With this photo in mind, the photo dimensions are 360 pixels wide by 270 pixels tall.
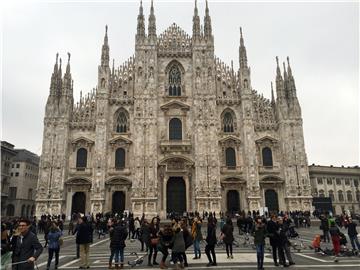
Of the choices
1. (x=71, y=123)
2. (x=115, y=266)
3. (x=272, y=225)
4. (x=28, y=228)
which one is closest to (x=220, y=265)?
(x=272, y=225)

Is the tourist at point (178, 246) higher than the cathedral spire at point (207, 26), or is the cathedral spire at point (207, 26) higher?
the cathedral spire at point (207, 26)

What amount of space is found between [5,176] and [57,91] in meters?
23.2

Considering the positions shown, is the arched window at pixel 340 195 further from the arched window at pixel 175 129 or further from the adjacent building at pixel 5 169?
the adjacent building at pixel 5 169

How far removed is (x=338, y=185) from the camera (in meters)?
56.7

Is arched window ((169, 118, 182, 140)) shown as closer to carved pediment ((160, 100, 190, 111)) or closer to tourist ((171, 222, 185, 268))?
carved pediment ((160, 100, 190, 111))

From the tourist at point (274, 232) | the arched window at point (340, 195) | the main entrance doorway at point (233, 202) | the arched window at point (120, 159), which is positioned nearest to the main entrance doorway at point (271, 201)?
the main entrance doorway at point (233, 202)

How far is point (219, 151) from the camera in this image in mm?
34969

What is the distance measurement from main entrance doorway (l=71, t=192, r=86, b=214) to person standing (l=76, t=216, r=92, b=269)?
2375 cm

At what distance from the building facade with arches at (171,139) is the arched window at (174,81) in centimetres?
11

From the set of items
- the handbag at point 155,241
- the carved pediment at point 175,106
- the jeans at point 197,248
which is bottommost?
the jeans at point 197,248

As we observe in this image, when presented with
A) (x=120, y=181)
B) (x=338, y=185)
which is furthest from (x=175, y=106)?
(x=338, y=185)

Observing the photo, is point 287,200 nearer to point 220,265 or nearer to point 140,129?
point 140,129

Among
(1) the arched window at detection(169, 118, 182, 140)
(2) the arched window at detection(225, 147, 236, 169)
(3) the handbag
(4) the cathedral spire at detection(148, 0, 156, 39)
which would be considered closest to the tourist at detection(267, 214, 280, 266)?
(3) the handbag

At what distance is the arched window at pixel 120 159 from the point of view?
34406mm
